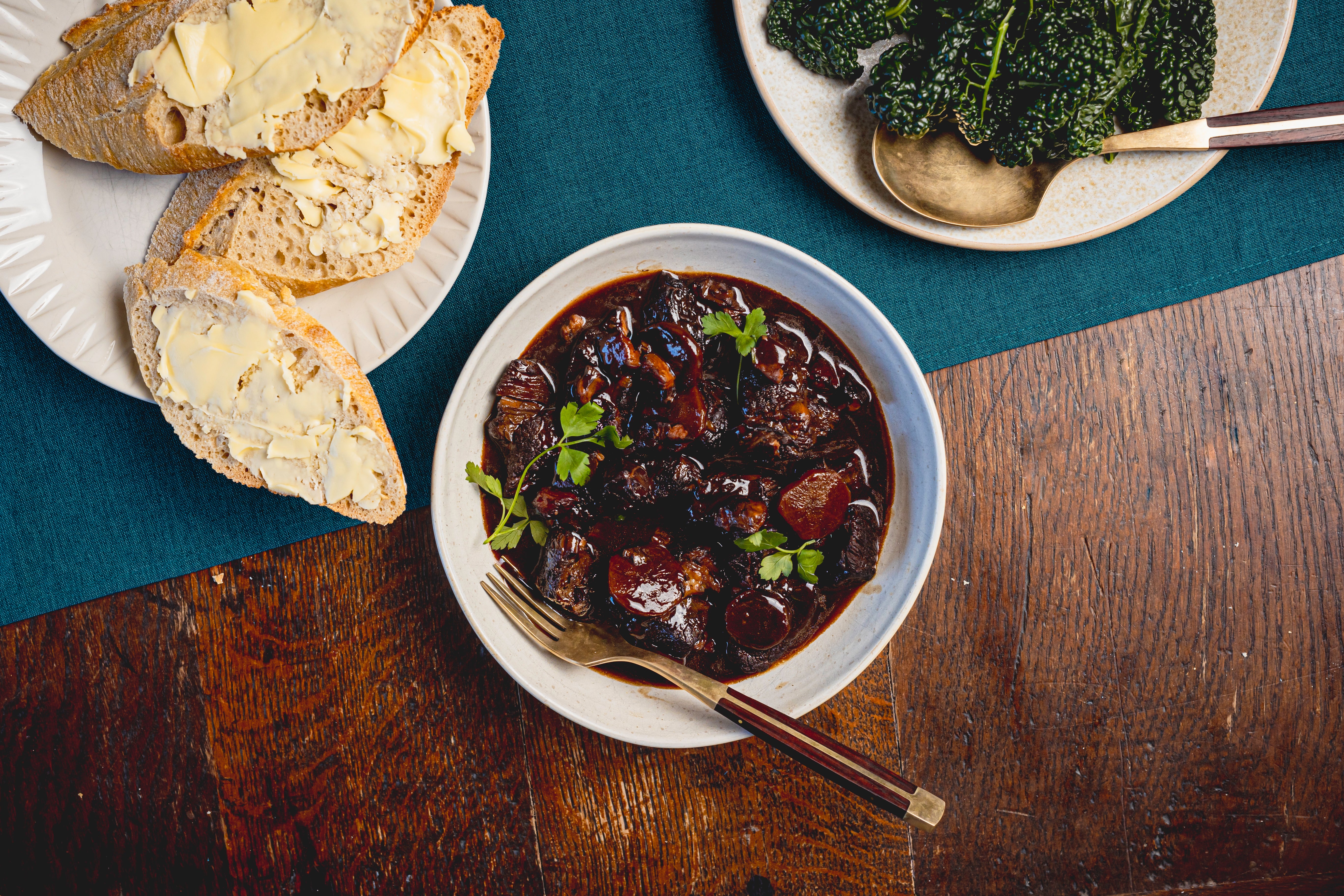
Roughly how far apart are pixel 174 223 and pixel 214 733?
1903 mm

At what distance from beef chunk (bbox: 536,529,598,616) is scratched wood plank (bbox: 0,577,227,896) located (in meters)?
1.50

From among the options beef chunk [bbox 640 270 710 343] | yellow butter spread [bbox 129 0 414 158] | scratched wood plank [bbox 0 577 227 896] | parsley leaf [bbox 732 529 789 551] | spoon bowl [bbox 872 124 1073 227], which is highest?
yellow butter spread [bbox 129 0 414 158]

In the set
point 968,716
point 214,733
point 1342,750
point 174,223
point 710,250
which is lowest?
point 1342,750

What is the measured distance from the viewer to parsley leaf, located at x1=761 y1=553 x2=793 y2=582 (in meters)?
2.29

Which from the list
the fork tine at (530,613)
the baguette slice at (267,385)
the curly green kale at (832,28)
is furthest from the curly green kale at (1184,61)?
the baguette slice at (267,385)

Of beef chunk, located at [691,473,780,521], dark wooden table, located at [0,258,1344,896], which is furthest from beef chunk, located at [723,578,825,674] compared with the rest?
dark wooden table, located at [0,258,1344,896]

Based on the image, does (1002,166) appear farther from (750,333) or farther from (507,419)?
(507,419)

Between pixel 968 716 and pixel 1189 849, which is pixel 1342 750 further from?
pixel 968 716

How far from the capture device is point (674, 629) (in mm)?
2273

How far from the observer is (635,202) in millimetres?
2600

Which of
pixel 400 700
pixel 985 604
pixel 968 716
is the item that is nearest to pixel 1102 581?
pixel 985 604

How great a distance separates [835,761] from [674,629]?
629 mm

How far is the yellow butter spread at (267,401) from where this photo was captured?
2287mm

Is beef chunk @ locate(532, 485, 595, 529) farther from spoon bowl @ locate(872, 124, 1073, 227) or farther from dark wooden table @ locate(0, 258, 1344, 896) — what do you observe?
spoon bowl @ locate(872, 124, 1073, 227)
